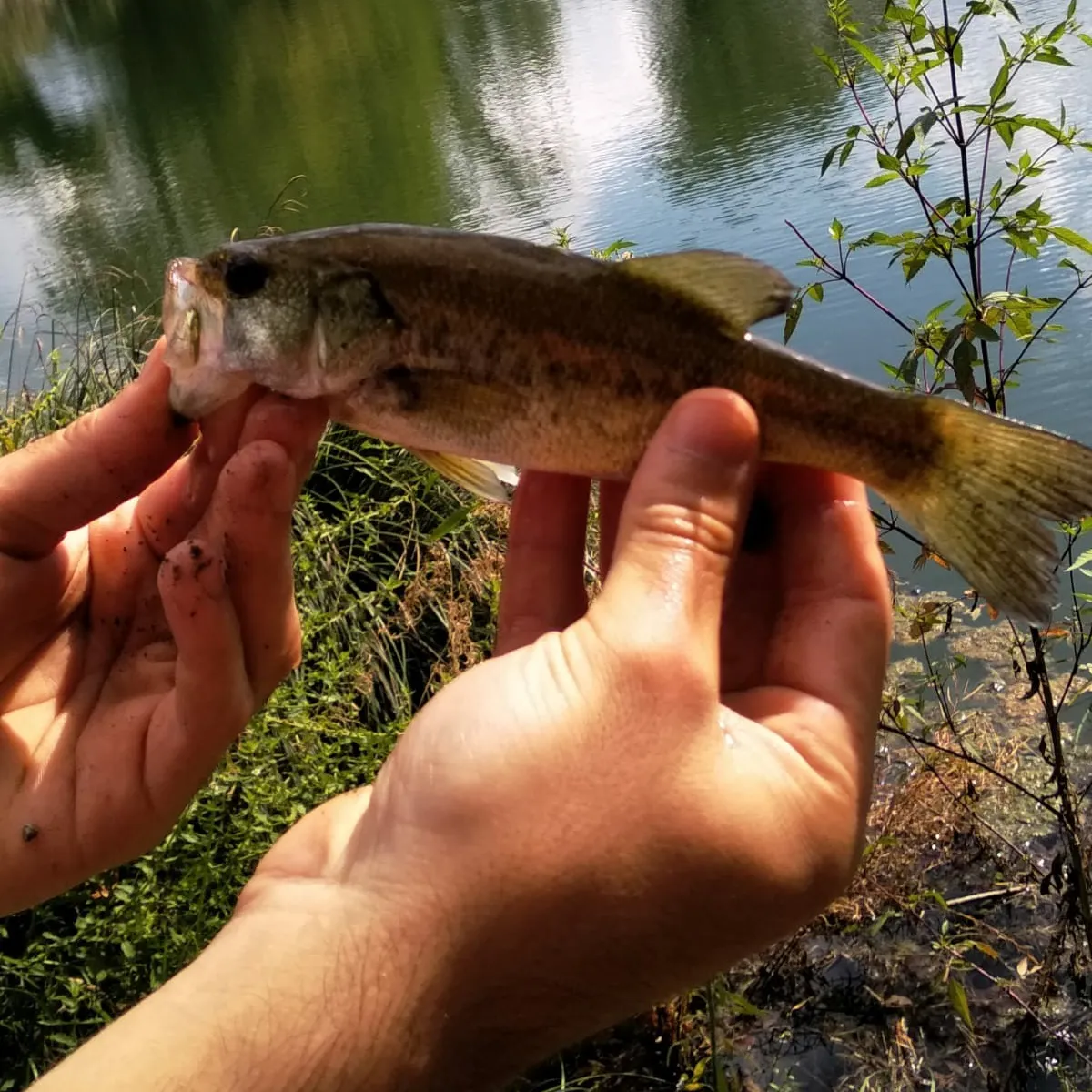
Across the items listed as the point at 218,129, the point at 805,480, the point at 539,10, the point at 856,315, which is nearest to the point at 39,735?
the point at 805,480

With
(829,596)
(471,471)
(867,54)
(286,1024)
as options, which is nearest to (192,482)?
(471,471)

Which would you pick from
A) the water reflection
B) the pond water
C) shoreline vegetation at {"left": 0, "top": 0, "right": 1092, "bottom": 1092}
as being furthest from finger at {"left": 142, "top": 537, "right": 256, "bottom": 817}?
the water reflection

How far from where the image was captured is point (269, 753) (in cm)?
401

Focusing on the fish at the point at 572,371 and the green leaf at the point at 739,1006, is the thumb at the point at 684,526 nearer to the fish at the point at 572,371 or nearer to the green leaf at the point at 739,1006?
the fish at the point at 572,371

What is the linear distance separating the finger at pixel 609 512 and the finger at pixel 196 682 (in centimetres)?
96

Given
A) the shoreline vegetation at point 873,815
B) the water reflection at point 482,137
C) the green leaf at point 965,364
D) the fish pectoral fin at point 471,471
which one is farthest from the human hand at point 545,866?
the water reflection at point 482,137

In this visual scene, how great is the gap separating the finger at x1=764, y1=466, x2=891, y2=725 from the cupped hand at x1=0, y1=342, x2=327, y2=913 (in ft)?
3.84

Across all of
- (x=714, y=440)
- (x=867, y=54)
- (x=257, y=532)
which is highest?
(x=867, y=54)

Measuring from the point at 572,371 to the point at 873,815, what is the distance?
3.17 meters

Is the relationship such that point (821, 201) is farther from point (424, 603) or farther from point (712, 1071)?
point (712, 1071)

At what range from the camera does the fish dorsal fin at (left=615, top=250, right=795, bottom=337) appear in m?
2.28

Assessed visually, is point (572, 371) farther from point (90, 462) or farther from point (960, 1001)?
point (960, 1001)

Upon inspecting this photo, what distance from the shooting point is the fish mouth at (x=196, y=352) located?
8.43 ft

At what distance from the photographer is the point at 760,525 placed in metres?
2.38
